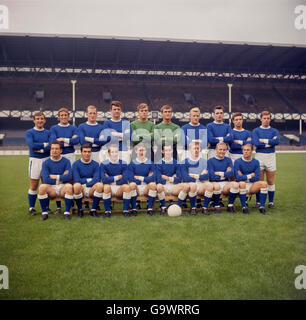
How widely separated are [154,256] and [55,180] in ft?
8.53

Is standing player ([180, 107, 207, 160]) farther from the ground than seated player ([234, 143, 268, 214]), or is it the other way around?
standing player ([180, 107, 207, 160])

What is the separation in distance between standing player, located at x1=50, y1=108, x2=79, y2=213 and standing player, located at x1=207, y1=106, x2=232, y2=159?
266 centimetres

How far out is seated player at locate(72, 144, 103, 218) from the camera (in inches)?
201

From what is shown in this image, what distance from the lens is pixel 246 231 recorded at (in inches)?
173

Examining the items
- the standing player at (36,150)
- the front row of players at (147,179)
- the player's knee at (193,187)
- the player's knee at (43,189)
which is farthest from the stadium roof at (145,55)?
the player's knee at (193,187)

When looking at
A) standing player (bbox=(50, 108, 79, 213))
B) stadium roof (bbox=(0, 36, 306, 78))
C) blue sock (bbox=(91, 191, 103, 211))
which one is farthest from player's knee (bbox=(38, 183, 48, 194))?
stadium roof (bbox=(0, 36, 306, 78))

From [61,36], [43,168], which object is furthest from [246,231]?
[61,36]

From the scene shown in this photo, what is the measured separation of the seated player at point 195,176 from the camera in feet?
17.5

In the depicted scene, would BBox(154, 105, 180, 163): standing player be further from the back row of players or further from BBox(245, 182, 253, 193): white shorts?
BBox(245, 182, 253, 193): white shorts

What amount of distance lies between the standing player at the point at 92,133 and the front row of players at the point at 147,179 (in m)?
0.31

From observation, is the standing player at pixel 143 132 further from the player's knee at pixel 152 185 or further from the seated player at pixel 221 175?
the seated player at pixel 221 175

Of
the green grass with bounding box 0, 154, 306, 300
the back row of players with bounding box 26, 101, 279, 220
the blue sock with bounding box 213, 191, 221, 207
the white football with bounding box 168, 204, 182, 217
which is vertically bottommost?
the green grass with bounding box 0, 154, 306, 300
